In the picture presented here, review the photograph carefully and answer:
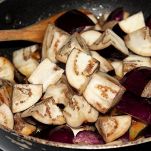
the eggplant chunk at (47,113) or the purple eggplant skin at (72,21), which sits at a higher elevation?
the purple eggplant skin at (72,21)

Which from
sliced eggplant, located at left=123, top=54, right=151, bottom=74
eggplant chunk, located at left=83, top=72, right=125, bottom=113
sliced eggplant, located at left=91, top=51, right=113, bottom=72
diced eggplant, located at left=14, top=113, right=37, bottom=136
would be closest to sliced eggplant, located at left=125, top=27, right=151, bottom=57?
sliced eggplant, located at left=123, top=54, right=151, bottom=74

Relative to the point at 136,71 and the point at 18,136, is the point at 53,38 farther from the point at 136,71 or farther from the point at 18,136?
the point at 18,136

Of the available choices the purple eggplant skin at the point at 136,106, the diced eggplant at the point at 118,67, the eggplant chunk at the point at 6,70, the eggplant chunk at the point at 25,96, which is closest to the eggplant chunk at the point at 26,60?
the eggplant chunk at the point at 6,70

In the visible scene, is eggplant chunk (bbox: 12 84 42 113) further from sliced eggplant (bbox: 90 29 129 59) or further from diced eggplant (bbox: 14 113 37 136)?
sliced eggplant (bbox: 90 29 129 59)

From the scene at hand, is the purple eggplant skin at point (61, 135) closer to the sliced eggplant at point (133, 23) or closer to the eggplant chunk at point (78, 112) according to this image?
the eggplant chunk at point (78, 112)

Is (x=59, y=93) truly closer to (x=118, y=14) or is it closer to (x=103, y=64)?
(x=103, y=64)

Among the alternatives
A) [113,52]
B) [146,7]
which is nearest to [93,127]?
[113,52]

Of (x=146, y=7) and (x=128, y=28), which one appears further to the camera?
(x=146, y=7)

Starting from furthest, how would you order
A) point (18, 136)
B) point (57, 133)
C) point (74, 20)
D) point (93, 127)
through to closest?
point (74, 20)
point (93, 127)
point (57, 133)
point (18, 136)
